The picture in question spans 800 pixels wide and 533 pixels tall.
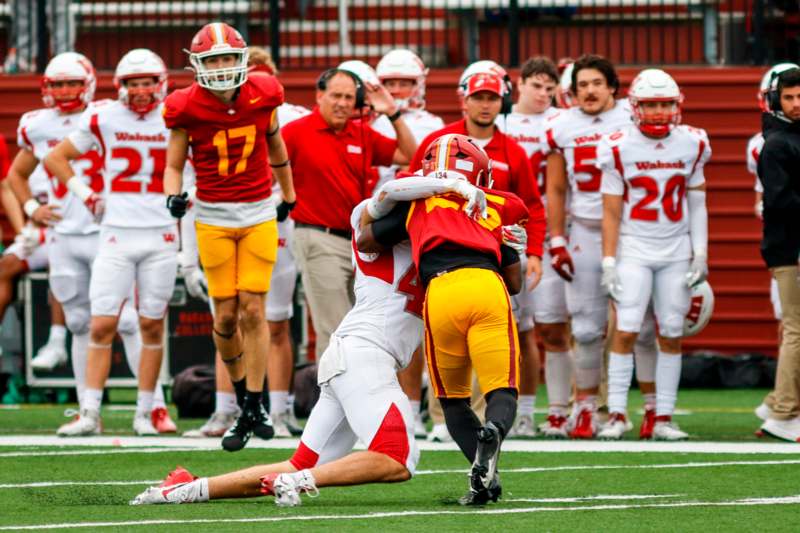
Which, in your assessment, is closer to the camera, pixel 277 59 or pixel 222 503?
pixel 222 503

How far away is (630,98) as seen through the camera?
9367 millimetres

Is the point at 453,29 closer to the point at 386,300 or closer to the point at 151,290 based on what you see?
the point at 151,290

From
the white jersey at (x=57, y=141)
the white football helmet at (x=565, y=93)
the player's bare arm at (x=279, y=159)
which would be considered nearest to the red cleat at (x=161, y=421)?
the white jersey at (x=57, y=141)

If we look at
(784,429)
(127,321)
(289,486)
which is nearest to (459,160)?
(289,486)

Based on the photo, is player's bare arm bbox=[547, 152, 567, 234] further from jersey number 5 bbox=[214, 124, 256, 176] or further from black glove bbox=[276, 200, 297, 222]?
jersey number 5 bbox=[214, 124, 256, 176]

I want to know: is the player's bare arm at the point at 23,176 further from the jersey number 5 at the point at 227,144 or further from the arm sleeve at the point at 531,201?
the arm sleeve at the point at 531,201

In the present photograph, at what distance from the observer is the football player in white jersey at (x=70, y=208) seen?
10.2 meters

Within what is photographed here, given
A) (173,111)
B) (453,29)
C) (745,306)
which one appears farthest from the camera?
(453,29)

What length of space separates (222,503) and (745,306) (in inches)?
337

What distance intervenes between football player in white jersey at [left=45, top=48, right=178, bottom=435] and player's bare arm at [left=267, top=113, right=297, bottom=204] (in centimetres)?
105

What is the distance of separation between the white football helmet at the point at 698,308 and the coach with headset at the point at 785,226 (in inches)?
15.7

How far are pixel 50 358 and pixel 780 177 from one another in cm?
541

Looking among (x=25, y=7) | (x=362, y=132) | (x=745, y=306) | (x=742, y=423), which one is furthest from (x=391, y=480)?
(x=25, y=7)

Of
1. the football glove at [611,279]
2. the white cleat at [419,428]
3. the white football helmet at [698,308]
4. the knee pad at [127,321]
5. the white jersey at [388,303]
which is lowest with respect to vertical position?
the white cleat at [419,428]
